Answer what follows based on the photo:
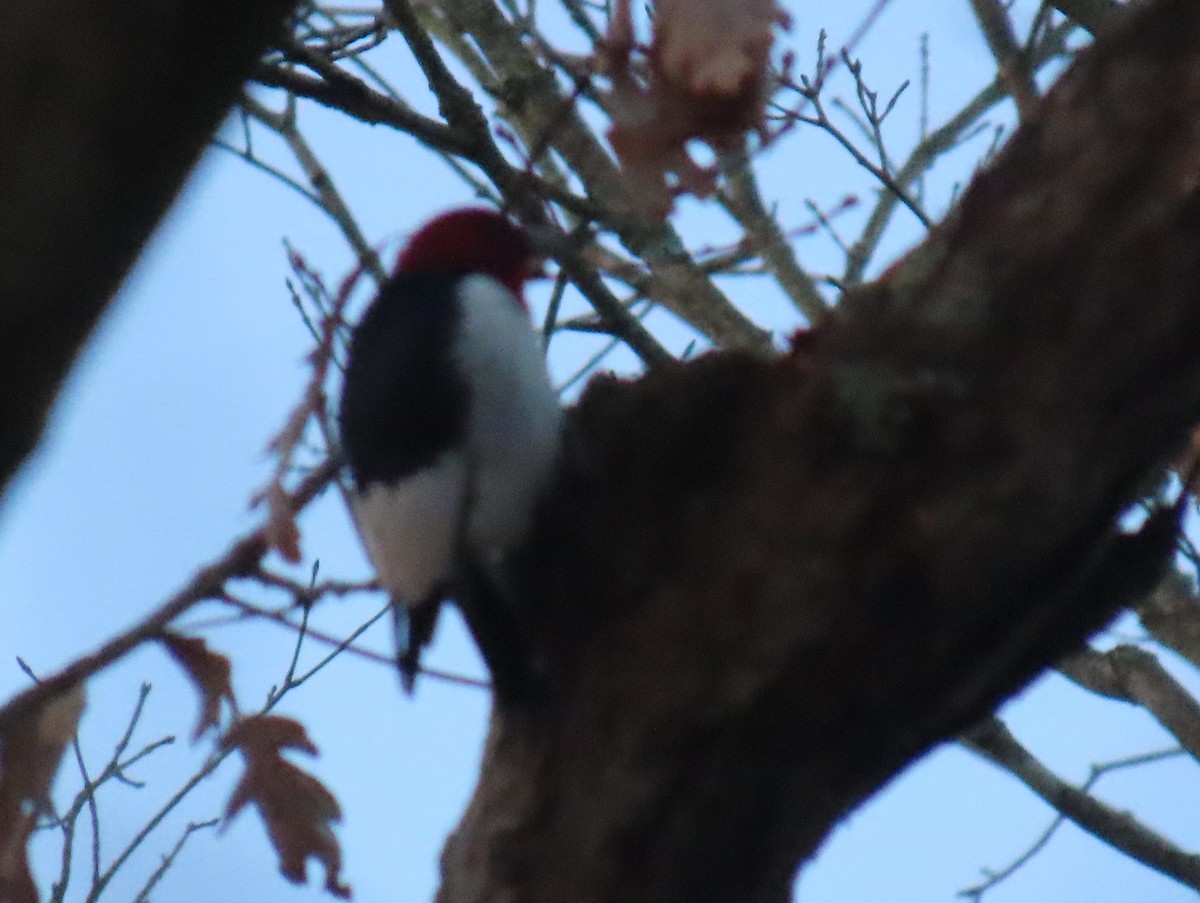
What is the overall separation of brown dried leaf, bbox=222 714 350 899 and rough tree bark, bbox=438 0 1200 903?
2.94 ft

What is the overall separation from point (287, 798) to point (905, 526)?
1638 mm

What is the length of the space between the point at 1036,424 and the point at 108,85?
1577 millimetres

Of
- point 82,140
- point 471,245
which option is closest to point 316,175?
point 471,245

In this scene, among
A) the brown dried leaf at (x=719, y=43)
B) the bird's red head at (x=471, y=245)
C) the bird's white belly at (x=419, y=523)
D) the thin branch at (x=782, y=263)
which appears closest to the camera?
the brown dried leaf at (x=719, y=43)

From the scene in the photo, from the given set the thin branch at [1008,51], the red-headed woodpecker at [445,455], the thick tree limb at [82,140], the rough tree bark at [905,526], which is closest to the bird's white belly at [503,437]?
the red-headed woodpecker at [445,455]

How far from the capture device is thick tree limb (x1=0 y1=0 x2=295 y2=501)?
82cm

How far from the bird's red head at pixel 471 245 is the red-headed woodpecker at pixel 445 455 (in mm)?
723

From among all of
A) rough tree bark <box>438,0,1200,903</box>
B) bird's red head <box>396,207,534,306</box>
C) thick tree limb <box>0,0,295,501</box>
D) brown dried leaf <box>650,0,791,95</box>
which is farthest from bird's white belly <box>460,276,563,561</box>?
thick tree limb <box>0,0,295,501</box>

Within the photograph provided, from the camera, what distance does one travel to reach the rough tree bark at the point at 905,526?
7.01 ft

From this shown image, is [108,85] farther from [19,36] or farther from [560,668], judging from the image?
[560,668]

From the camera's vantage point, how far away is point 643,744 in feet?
7.20

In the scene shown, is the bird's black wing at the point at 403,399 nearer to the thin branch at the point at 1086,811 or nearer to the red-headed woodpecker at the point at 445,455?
the red-headed woodpecker at the point at 445,455

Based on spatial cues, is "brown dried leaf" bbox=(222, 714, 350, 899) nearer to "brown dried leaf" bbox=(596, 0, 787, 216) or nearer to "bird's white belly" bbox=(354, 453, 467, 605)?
"bird's white belly" bbox=(354, 453, 467, 605)

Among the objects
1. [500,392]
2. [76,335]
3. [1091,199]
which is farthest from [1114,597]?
[76,335]
